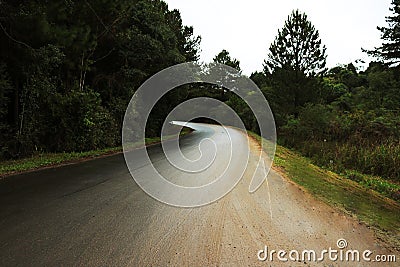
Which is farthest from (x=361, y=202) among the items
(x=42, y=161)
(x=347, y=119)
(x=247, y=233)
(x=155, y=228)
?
(x=347, y=119)

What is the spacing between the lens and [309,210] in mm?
4934

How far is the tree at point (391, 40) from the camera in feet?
78.9

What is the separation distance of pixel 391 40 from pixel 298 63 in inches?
335

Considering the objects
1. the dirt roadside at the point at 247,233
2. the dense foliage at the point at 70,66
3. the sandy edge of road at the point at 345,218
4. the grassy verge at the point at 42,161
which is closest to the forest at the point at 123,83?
the dense foliage at the point at 70,66

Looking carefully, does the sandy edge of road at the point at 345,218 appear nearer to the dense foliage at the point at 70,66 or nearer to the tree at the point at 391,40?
the dense foliage at the point at 70,66

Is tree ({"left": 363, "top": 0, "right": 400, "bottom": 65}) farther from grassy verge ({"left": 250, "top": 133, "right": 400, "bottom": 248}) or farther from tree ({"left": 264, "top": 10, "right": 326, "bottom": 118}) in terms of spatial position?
grassy verge ({"left": 250, "top": 133, "right": 400, "bottom": 248})

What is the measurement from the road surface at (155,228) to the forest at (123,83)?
360 cm

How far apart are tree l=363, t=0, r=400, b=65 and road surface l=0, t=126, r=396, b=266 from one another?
80.0ft

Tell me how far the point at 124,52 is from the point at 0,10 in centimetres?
778

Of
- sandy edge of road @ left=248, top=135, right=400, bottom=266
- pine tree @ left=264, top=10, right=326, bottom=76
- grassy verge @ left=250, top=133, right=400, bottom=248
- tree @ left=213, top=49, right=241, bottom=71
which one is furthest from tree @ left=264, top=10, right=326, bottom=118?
tree @ left=213, top=49, right=241, bottom=71

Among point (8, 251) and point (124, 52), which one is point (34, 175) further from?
point (124, 52)

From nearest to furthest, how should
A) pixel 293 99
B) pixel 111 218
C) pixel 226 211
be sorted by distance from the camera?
pixel 111 218
pixel 226 211
pixel 293 99

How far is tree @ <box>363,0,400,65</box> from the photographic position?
78.9ft

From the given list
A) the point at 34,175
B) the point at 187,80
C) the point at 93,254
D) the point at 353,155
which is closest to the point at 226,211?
the point at 93,254
